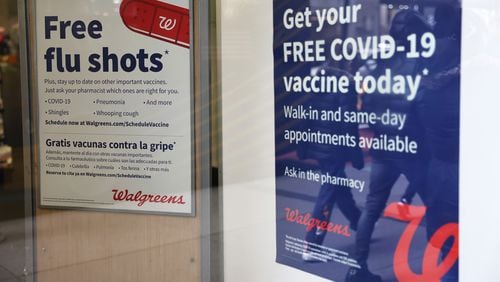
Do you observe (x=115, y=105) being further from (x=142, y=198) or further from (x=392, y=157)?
(x=392, y=157)

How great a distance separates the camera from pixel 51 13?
3.12 metres

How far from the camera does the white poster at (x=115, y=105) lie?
303 cm

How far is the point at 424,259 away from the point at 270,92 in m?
1.04

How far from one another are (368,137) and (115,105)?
144cm

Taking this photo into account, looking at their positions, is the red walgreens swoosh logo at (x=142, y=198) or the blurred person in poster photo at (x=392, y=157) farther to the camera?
the red walgreens swoosh logo at (x=142, y=198)

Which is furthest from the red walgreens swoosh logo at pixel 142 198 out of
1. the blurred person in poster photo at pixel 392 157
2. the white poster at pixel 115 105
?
the blurred person in poster photo at pixel 392 157

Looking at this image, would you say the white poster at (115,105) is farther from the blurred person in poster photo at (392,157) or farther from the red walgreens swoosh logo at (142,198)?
the blurred person in poster photo at (392,157)

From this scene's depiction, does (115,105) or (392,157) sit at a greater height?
(115,105)

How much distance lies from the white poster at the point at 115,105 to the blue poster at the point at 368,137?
23.7 inches

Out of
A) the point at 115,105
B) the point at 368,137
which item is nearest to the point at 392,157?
the point at 368,137

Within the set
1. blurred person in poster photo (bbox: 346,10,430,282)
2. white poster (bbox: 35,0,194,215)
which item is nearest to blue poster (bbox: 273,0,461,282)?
blurred person in poster photo (bbox: 346,10,430,282)

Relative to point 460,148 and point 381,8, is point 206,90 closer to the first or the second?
point 381,8

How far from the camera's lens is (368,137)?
7.68 feet

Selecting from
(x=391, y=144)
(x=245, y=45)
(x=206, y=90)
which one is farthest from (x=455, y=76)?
(x=206, y=90)
